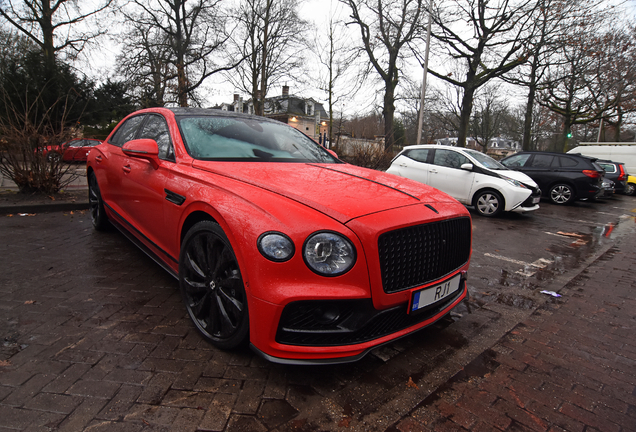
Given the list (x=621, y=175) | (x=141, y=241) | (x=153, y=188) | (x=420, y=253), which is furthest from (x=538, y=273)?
(x=621, y=175)

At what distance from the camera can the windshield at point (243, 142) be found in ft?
9.52

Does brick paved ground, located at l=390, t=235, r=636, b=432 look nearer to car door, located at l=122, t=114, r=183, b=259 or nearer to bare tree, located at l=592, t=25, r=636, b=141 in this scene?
car door, located at l=122, t=114, r=183, b=259

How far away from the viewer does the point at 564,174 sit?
430 inches

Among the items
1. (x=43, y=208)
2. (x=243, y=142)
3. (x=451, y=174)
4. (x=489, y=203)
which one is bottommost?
(x=43, y=208)

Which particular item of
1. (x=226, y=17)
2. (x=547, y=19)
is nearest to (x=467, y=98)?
(x=547, y=19)

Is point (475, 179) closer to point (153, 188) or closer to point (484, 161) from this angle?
point (484, 161)

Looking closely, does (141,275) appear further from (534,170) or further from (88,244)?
(534,170)

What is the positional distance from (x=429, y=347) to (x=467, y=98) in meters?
18.2

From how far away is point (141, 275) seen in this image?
353cm

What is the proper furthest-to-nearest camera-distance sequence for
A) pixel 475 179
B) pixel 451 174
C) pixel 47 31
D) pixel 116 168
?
pixel 47 31 → pixel 451 174 → pixel 475 179 → pixel 116 168

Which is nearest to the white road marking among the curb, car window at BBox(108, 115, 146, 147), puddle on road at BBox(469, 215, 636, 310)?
puddle on road at BBox(469, 215, 636, 310)

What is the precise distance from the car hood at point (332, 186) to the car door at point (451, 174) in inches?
243

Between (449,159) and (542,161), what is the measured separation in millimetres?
4762

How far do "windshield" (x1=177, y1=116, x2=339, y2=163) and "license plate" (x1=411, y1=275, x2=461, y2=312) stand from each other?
1.57m
